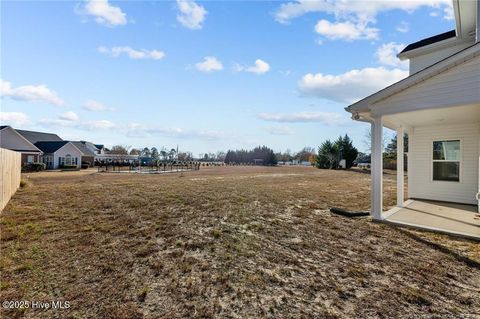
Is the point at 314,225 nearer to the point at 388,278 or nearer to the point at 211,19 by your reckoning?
the point at 388,278

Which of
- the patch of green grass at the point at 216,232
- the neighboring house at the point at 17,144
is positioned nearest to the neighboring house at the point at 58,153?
the neighboring house at the point at 17,144

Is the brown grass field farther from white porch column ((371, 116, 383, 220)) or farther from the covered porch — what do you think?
the covered porch

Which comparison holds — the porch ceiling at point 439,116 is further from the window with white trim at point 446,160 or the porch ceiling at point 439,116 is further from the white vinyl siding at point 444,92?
the window with white trim at point 446,160

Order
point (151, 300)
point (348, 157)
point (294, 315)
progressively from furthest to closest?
point (348, 157), point (151, 300), point (294, 315)

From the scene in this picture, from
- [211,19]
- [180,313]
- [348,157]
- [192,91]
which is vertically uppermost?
[211,19]

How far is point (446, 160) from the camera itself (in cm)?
909

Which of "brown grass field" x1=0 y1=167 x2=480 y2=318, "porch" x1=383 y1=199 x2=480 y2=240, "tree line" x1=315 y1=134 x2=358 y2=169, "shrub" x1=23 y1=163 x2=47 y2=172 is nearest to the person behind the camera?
"brown grass field" x1=0 y1=167 x2=480 y2=318

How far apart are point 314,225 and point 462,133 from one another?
6845 millimetres

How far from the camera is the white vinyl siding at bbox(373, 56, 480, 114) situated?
5055mm

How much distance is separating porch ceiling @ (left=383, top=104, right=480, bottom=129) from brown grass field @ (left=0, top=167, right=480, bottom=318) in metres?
3.03

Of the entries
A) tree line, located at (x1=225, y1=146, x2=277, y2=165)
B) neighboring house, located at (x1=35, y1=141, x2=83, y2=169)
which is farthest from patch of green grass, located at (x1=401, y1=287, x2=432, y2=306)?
tree line, located at (x1=225, y1=146, x2=277, y2=165)

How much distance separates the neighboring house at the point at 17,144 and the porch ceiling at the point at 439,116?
38.6m

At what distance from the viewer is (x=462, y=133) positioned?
8.66 meters

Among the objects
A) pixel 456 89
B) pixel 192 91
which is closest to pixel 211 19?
pixel 192 91
